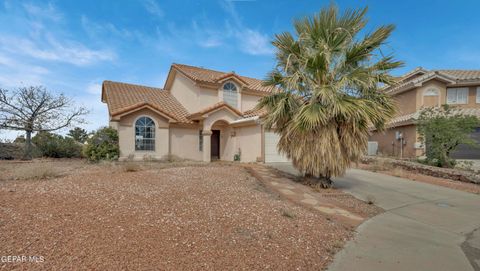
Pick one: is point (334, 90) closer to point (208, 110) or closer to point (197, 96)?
point (208, 110)

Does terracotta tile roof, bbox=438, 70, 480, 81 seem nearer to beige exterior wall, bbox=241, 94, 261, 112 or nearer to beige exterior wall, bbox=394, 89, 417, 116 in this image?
beige exterior wall, bbox=394, 89, 417, 116

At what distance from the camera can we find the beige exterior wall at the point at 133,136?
14.5m

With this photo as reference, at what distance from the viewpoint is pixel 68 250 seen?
10.7 ft

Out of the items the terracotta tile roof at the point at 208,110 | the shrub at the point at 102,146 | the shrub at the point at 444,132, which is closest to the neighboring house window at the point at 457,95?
the shrub at the point at 444,132

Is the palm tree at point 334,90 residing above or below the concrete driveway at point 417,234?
above

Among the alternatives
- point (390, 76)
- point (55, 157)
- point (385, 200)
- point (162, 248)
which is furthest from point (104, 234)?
point (55, 157)

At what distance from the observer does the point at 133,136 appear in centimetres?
1481

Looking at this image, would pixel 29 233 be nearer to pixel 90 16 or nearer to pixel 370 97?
pixel 370 97

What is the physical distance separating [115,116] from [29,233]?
37.3 feet

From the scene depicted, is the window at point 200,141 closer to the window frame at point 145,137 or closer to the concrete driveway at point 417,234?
the window frame at point 145,137

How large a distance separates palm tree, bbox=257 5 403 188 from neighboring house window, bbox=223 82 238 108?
388 inches

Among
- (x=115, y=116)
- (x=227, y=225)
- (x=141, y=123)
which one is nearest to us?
(x=227, y=225)

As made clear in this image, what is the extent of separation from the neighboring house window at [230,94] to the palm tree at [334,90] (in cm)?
986

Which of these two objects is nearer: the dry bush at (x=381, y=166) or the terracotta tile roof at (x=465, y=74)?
the dry bush at (x=381, y=166)
